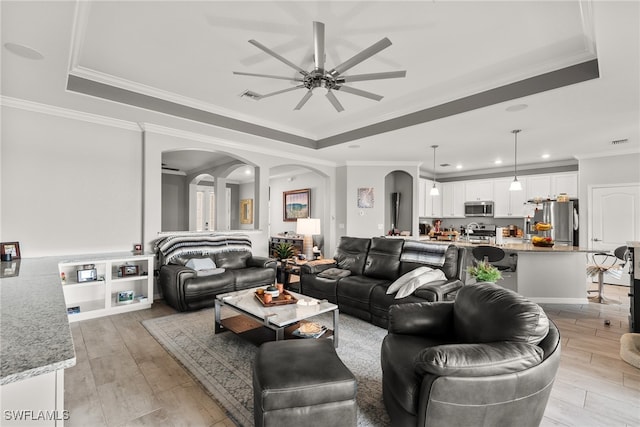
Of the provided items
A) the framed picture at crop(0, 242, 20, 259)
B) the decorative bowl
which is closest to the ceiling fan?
the framed picture at crop(0, 242, 20, 259)

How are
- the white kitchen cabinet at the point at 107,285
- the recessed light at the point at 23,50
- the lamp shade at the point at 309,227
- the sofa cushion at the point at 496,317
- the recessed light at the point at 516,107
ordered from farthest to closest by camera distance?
the lamp shade at the point at 309,227
the white kitchen cabinet at the point at 107,285
the recessed light at the point at 516,107
the recessed light at the point at 23,50
the sofa cushion at the point at 496,317

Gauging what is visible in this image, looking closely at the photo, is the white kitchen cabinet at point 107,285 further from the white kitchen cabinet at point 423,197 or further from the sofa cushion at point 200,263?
the white kitchen cabinet at point 423,197

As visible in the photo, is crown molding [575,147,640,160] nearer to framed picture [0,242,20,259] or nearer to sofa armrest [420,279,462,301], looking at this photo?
sofa armrest [420,279,462,301]

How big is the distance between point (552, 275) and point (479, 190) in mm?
3862

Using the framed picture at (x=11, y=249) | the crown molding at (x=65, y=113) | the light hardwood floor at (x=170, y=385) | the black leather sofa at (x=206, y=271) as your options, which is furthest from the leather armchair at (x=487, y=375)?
the crown molding at (x=65, y=113)

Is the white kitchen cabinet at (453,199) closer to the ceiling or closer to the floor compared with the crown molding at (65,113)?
closer to the floor

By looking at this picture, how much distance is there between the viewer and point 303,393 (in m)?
1.51

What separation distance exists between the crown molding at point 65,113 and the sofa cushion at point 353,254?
3528mm

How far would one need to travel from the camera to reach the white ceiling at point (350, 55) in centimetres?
223

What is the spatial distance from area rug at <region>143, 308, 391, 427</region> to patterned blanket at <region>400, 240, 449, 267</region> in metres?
1.02

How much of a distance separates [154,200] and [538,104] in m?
5.18

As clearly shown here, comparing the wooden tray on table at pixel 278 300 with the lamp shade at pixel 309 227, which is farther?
the lamp shade at pixel 309 227

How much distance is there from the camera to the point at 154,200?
452 centimetres

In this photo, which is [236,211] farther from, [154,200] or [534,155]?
[534,155]
